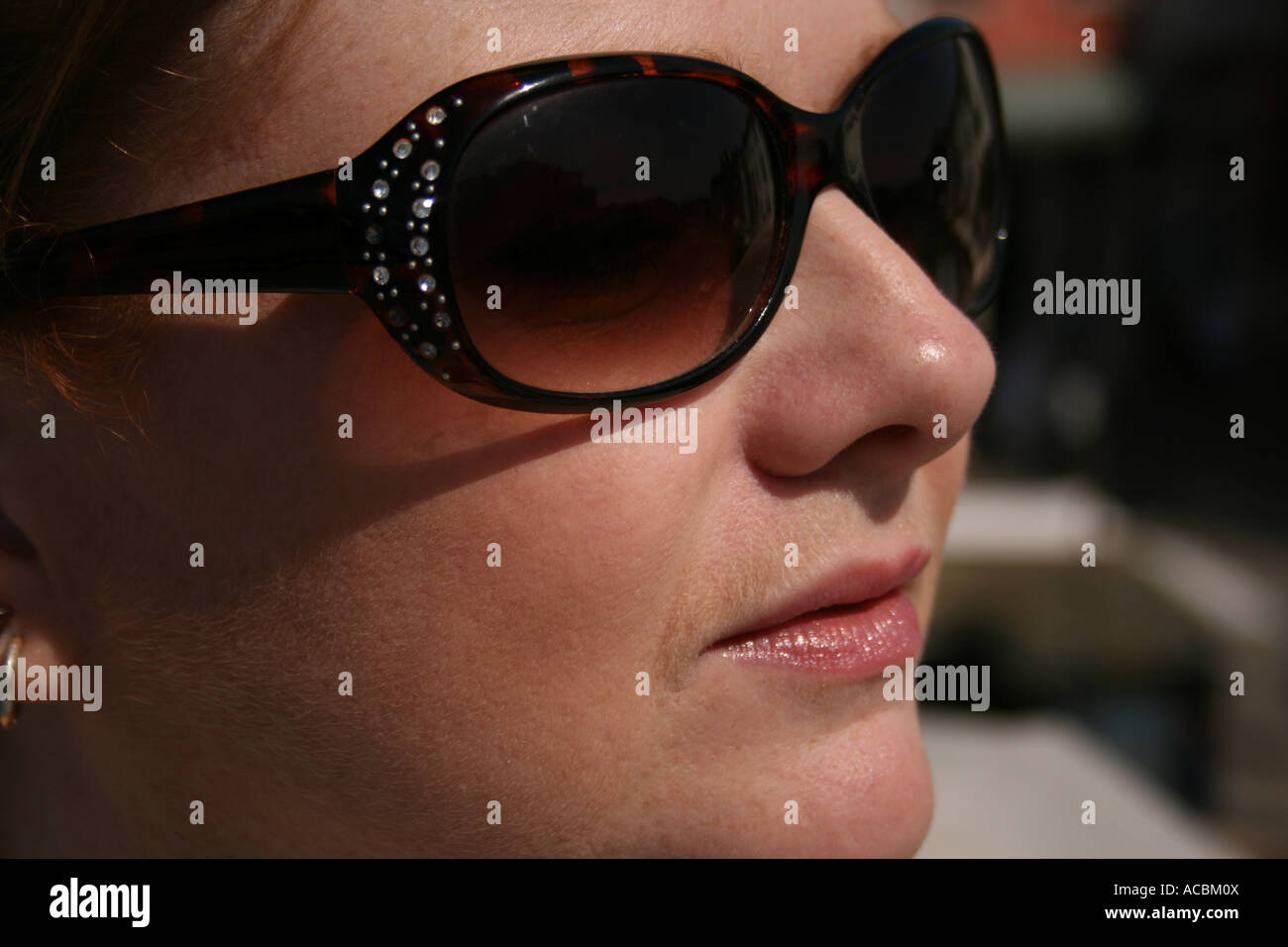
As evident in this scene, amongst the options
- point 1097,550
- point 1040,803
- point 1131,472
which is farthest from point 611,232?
point 1131,472

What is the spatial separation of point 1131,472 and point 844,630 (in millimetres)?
11599

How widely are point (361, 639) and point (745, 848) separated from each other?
541 mm

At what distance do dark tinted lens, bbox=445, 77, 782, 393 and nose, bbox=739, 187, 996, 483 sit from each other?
0.08m

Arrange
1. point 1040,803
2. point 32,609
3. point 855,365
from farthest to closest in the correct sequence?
point 1040,803 < point 32,609 < point 855,365

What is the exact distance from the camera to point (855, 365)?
4.26 feet

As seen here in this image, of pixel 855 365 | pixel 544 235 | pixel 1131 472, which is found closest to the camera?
pixel 544 235

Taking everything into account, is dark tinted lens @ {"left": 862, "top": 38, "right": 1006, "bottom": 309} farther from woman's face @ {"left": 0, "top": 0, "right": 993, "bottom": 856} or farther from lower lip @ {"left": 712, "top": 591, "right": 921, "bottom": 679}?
lower lip @ {"left": 712, "top": 591, "right": 921, "bottom": 679}

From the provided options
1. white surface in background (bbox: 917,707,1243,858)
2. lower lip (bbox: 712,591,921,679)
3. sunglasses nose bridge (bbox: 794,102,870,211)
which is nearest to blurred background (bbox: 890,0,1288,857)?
white surface in background (bbox: 917,707,1243,858)

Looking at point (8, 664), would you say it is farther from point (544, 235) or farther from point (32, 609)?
point (544, 235)

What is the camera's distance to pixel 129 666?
1.38 metres

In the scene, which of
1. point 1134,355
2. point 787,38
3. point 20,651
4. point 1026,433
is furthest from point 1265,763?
point 1134,355

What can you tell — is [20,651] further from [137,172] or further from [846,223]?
[846,223]

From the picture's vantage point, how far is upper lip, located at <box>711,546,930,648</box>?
1.30 metres

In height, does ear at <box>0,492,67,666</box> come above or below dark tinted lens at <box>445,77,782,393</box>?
below
